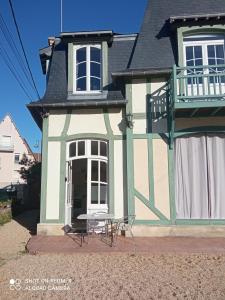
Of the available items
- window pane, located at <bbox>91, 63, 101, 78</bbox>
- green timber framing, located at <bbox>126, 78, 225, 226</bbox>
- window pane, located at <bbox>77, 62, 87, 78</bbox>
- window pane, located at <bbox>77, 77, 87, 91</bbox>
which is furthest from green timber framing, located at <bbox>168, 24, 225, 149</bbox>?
window pane, located at <bbox>77, 62, 87, 78</bbox>

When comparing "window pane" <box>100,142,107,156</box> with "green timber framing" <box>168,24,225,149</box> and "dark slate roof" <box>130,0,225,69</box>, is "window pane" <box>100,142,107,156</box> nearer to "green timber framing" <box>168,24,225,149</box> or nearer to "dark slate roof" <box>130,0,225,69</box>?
"green timber framing" <box>168,24,225,149</box>

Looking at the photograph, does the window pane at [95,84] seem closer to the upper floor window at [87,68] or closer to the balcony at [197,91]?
the upper floor window at [87,68]

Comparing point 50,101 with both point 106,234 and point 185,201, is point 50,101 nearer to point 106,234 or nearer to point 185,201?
point 106,234

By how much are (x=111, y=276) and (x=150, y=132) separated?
429 cm

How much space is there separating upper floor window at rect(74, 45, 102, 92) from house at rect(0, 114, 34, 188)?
25.2 m

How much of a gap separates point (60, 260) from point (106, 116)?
4.15m

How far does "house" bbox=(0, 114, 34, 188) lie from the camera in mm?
33312

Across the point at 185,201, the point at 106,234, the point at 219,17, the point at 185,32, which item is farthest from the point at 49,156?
the point at 219,17

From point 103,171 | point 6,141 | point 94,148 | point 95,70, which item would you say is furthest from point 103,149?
point 6,141

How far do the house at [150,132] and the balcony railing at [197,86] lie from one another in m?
0.03

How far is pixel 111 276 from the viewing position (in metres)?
4.90

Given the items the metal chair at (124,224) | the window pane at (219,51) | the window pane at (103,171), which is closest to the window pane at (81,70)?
the window pane at (103,171)

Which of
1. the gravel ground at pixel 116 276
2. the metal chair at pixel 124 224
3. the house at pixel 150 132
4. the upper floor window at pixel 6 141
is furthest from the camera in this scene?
the upper floor window at pixel 6 141

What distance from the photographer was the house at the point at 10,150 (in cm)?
3331
